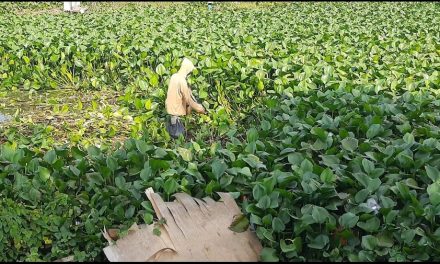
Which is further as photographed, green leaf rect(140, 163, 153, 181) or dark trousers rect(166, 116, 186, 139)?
dark trousers rect(166, 116, 186, 139)

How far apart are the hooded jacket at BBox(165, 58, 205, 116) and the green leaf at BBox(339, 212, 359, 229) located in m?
2.58

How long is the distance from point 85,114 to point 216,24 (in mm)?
4762

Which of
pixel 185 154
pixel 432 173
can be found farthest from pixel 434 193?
pixel 185 154

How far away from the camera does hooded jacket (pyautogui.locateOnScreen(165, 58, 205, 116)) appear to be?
201 inches

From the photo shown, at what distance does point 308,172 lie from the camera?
317cm

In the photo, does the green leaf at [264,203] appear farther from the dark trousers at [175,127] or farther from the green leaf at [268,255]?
the dark trousers at [175,127]

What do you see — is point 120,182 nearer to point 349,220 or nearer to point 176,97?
point 349,220

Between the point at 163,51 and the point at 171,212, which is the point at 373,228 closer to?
the point at 171,212

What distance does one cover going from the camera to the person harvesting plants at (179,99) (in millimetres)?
5113

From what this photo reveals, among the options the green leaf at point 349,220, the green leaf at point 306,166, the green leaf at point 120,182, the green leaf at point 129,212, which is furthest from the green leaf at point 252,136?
the green leaf at point 349,220

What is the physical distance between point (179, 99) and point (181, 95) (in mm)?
42

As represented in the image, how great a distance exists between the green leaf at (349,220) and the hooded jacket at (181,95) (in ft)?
8.47

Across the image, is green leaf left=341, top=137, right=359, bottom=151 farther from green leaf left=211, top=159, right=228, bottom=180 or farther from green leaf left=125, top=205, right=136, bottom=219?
green leaf left=125, top=205, right=136, bottom=219

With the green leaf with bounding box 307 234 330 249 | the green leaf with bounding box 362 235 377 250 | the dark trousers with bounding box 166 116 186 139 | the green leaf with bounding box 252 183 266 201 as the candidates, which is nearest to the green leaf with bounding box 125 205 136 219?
the green leaf with bounding box 252 183 266 201
